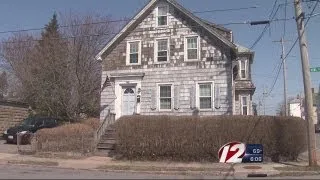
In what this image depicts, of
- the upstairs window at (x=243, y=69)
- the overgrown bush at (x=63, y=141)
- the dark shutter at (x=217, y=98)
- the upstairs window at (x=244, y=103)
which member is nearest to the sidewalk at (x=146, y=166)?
the overgrown bush at (x=63, y=141)

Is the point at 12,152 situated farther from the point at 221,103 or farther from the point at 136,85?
the point at 221,103

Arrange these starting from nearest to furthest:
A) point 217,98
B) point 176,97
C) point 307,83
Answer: point 307,83
point 217,98
point 176,97

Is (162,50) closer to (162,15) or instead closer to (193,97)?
(162,15)

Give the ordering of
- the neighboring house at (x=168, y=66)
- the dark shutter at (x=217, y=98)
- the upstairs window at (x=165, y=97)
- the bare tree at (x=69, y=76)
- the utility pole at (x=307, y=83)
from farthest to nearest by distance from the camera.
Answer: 1. the bare tree at (x=69, y=76)
2. the upstairs window at (x=165, y=97)
3. the neighboring house at (x=168, y=66)
4. the dark shutter at (x=217, y=98)
5. the utility pole at (x=307, y=83)

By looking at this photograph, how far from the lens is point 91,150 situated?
2281cm

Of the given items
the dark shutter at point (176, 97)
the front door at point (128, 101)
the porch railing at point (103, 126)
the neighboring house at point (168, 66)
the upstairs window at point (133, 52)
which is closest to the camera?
the porch railing at point (103, 126)

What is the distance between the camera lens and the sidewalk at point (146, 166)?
1727 cm

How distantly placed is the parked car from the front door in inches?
225

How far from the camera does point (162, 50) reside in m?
28.3

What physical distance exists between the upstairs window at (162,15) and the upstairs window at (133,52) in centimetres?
187

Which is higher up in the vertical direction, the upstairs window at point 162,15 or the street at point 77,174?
the upstairs window at point 162,15

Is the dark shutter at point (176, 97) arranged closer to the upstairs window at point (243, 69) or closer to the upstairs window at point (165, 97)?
the upstairs window at point (165, 97)

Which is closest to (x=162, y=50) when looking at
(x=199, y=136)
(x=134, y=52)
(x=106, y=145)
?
(x=134, y=52)

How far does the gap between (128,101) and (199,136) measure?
9.24 m
